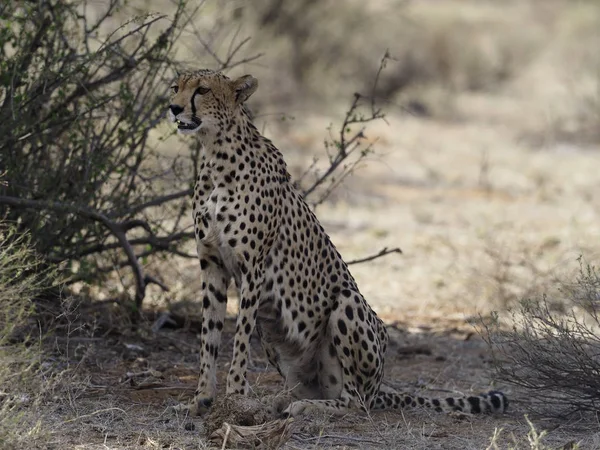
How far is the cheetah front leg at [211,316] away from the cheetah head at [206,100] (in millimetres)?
636

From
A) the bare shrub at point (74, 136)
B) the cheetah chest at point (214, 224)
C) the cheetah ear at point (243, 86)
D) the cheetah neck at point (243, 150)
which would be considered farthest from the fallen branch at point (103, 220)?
the cheetah ear at point (243, 86)

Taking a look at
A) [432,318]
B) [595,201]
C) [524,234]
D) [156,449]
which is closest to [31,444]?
[156,449]

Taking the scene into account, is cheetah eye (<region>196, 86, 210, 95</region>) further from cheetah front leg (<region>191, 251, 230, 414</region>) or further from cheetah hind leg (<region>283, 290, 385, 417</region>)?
cheetah hind leg (<region>283, 290, 385, 417</region>)

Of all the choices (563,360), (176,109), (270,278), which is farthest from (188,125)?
(563,360)

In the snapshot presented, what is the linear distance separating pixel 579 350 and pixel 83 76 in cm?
311

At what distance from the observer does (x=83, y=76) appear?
20.2 ft

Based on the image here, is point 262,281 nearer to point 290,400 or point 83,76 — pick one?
point 290,400

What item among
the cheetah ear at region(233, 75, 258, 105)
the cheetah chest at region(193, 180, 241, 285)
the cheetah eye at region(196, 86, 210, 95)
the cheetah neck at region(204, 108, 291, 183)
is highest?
the cheetah ear at region(233, 75, 258, 105)

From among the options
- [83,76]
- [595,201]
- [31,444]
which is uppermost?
[595,201]

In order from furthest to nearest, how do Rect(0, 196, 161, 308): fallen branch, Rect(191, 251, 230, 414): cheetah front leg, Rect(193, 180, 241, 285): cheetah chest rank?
Rect(0, 196, 161, 308): fallen branch < Rect(191, 251, 230, 414): cheetah front leg < Rect(193, 180, 241, 285): cheetah chest

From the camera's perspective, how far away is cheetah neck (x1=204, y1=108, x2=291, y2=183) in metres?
5.03

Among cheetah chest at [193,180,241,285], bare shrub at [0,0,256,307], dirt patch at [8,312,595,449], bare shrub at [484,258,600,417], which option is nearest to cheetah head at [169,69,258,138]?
cheetah chest at [193,180,241,285]

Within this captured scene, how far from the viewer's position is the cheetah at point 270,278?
4992 millimetres

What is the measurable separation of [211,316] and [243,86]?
1.11 metres
